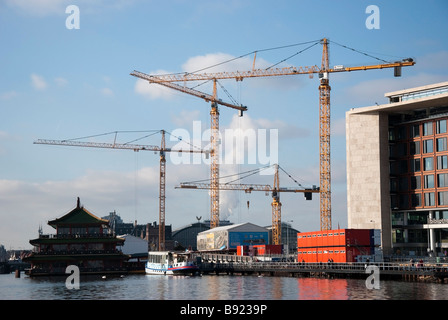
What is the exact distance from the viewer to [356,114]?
153m

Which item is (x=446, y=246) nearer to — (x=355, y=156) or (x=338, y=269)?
(x=355, y=156)

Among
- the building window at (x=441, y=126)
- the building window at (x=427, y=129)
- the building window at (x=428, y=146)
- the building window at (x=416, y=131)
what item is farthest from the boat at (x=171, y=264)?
the building window at (x=441, y=126)

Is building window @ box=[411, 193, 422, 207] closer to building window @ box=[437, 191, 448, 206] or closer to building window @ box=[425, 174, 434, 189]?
building window @ box=[425, 174, 434, 189]

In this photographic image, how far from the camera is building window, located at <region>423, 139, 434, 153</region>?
471 ft

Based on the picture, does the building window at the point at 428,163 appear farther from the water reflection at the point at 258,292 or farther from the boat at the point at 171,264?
the boat at the point at 171,264

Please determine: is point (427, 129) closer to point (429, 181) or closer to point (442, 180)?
point (429, 181)

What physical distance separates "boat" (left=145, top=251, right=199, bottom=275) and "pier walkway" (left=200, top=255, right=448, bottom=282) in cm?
619

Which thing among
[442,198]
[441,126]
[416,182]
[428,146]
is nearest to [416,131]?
[428,146]

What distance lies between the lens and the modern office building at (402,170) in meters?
142

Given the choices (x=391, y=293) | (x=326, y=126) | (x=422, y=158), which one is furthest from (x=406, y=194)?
(x=391, y=293)

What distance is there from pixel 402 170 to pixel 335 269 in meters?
45.5

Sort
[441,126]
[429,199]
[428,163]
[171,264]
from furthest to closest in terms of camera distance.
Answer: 1. [428,163]
2. [429,199]
3. [441,126]
4. [171,264]

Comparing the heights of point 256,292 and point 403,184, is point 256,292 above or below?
below

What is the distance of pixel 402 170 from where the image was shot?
150375 mm
